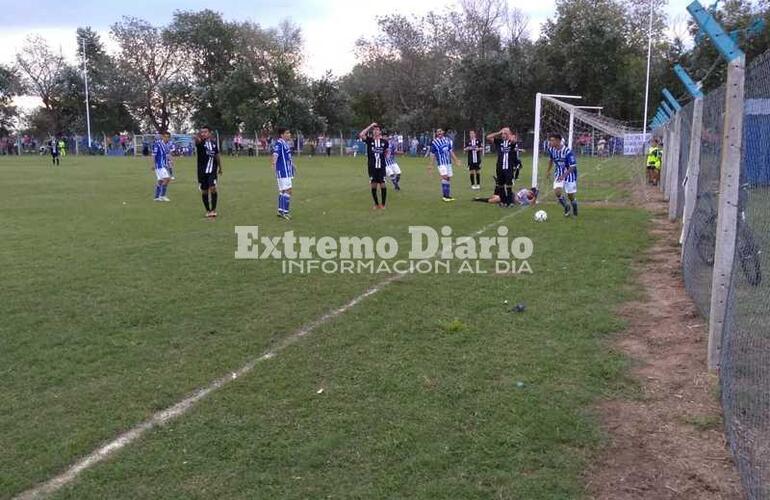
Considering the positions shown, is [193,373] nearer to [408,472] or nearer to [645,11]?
[408,472]

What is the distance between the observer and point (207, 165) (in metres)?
13.9

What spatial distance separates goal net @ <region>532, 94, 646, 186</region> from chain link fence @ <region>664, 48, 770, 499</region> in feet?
28.6

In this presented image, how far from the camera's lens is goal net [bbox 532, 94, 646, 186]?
22.1 metres

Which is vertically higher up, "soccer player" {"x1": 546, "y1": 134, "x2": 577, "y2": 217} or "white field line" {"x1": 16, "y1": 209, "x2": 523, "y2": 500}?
"soccer player" {"x1": 546, "y1": 134, "x2": 577, "y2": 217}

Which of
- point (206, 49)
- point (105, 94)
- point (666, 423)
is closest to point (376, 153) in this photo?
point (666, 423)

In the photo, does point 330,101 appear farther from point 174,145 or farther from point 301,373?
point 301,373

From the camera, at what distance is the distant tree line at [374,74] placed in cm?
4766

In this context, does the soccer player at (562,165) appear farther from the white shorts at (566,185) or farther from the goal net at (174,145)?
the goal net at (174,145)

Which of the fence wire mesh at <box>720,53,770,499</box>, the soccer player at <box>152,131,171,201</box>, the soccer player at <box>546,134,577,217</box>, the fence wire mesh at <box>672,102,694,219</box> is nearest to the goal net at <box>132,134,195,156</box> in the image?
the soccer player at <box>152,131,171,201</box>

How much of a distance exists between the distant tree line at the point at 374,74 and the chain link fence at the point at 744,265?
108 ft

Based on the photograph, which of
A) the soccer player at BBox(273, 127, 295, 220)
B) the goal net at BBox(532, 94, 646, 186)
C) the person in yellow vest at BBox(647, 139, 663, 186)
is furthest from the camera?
the goal net at BBox(532, 94, 646, 186)

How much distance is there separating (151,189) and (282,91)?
3617 centimetres

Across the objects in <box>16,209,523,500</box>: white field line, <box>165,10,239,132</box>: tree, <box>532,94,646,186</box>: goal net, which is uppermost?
<box>165,10,239,132</box>: tree

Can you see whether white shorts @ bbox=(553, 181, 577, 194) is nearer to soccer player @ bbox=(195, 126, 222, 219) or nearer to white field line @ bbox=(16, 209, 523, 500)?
soccer player @ bbox=(195, 126, 222, 219)
